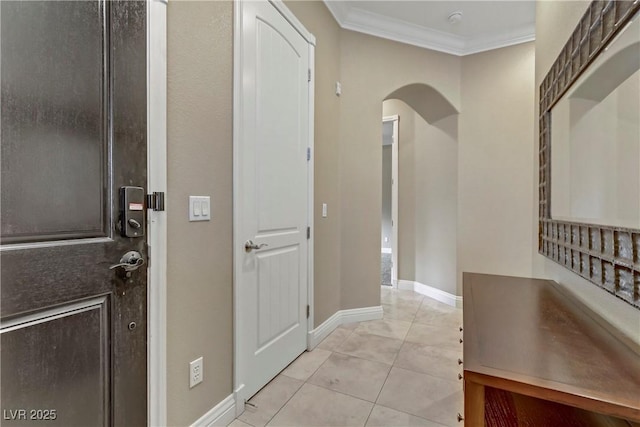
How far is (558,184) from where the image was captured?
1.38 metres

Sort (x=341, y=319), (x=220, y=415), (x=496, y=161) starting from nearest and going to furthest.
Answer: (x=220, y=415) < (x=341, y=319) < (x=496, y=161)

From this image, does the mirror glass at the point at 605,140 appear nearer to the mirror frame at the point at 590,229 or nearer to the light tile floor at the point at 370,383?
the mirror frame at the point at 590,229

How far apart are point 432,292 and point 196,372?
306cm

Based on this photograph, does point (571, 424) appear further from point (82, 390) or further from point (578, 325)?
point (82, 390)

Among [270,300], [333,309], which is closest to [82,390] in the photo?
[270,300]

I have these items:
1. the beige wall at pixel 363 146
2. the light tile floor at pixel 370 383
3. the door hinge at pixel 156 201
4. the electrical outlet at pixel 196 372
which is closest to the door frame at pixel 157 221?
the door hinge at pixel 156 201

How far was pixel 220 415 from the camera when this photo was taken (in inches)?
59.1

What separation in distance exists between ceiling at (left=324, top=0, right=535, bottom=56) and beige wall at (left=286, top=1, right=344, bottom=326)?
270 millimetres

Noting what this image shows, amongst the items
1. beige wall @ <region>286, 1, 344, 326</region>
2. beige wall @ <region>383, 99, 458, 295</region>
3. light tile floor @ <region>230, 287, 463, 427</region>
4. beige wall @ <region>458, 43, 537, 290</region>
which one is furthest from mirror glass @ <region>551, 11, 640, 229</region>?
beige wall @ <region>383, 99, 458, 295</region>

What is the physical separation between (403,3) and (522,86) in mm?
1458

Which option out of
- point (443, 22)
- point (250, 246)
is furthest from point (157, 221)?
point (443, 22)

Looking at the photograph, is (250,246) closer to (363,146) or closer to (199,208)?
(199,208)

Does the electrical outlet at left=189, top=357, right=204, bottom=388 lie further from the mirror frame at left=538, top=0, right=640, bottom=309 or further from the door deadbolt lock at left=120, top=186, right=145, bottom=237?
the mirror frame at left=538, top=0, right=640, bottom=309

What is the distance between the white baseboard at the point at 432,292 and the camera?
11.0ft
